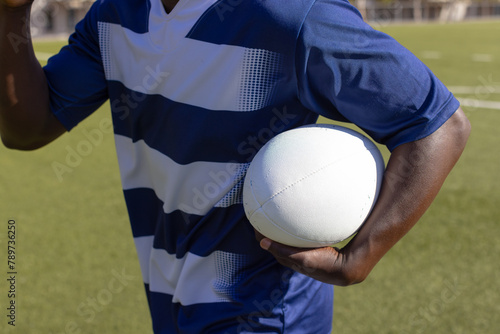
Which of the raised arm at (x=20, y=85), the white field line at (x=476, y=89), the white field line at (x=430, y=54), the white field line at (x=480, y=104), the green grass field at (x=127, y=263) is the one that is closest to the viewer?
the raised arm at (x=20, y=85)

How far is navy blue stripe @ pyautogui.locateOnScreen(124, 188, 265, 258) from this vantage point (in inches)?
65.8

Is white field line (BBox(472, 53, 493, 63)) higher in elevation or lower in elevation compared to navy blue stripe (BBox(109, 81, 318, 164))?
lower

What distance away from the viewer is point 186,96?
164 cm

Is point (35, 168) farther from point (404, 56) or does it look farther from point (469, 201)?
point (404, 56)

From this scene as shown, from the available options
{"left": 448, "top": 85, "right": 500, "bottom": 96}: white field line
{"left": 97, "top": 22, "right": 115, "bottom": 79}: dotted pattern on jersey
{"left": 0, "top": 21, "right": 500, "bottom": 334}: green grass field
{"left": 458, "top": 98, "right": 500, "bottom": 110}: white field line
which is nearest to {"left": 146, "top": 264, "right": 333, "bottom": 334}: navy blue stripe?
{"left": 97, "top": 22, "right": 115, "bottom": 79}: dotted pattern on jersey

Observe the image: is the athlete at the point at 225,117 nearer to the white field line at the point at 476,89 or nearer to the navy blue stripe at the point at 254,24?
the navy blue stripe at the point at 254,24

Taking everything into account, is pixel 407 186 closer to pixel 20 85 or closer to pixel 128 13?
pixel 128 13

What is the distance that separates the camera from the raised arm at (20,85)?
5.69 ft

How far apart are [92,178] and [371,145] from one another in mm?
5470

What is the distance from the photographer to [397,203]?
4.69 ft

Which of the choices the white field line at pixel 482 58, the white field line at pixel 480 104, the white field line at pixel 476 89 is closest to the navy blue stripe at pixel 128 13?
the white field line at pixel 480 104

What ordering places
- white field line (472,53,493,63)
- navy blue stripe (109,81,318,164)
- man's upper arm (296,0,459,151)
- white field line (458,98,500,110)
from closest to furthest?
1. man's upper arm (296,0,459,151)
2. navy blue stripe (109,81,318,164)
3. white field line (458,98,500,110)
4. white field line (472,53,493,63)

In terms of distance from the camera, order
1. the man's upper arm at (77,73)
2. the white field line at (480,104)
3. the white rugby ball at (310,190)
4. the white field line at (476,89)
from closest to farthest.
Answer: the white rugby ball at (310,190), the man's upper arm at (77,73), the white field line at (480,104), the white field line at (476,89)

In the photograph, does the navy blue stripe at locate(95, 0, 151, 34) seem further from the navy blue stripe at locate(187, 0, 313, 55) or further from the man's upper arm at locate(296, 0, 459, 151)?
the man's upper arm at locate(296, 0, 459, 151)
